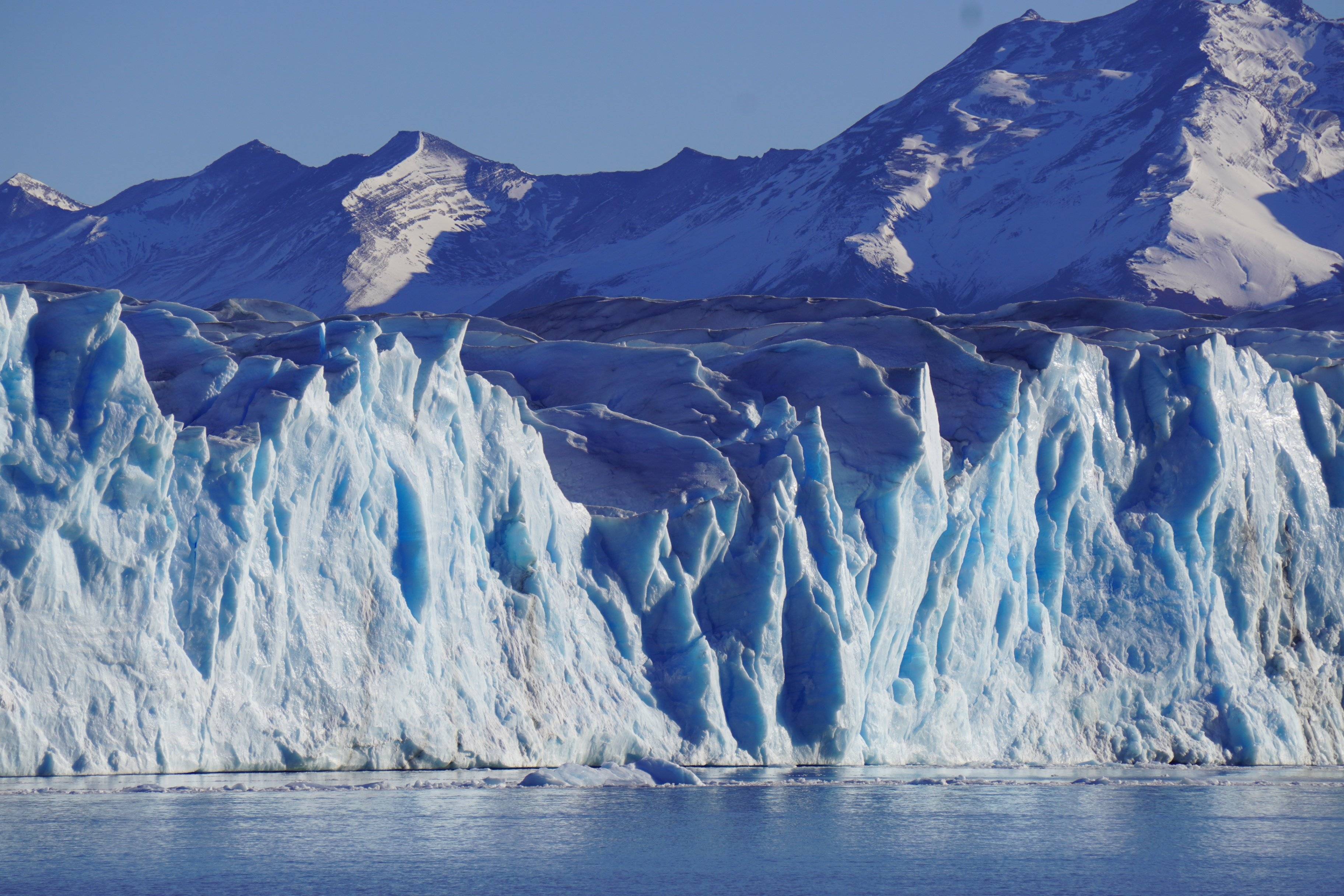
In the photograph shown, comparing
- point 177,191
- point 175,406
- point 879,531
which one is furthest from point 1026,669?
point 177,191

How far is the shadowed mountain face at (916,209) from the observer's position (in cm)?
8962

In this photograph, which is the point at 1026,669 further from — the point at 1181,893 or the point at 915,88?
the point at 915,88

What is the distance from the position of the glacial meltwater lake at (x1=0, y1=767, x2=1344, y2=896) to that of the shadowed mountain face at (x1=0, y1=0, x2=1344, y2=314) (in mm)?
65904

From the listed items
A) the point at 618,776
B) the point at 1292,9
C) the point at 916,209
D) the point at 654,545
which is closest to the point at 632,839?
the point at 618,776

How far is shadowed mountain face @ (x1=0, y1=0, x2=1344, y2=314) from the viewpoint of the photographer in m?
89.6

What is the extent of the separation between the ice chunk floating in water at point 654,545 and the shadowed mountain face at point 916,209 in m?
53.6

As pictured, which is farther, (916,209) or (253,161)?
(253,161)

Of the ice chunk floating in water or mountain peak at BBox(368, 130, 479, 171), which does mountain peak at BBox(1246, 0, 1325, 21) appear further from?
the ice chunk floating in water

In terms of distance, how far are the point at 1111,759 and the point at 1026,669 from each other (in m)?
2.26

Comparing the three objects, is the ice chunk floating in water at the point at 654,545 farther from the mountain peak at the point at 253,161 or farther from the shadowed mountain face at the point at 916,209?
the mountain peak at the point at 253,161

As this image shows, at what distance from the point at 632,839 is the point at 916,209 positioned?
87.5 metres

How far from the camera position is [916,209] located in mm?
99500

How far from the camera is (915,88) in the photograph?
385 feet

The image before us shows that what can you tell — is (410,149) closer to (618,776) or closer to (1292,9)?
(1292,9)
